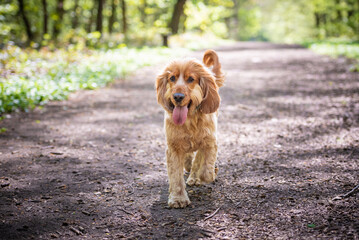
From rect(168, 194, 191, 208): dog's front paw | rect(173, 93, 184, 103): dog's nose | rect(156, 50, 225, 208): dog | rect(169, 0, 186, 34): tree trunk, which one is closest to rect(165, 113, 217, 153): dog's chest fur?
rect(156, 50, 225, 208): dog

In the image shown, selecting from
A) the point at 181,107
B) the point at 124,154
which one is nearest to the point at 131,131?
the point at 124,154

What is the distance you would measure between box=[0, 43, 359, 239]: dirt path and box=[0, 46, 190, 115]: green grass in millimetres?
739

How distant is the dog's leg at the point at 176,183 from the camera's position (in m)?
3.58

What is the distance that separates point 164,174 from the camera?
A: 456 centimetres

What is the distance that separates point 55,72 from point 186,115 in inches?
379

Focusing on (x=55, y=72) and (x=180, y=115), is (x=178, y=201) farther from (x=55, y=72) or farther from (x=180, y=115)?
(x=55, y=72)

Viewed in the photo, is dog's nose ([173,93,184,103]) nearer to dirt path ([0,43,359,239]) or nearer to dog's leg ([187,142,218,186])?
dog's leg ([187,142,218,186])

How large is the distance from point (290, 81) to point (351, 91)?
Result: 2.62m

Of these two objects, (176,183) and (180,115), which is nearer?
(180,115)

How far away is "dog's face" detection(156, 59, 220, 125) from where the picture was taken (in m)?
3.46

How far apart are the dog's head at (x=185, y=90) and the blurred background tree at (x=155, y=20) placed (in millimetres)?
15698

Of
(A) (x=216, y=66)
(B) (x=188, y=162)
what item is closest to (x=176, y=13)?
(A) (x=216, y=66)

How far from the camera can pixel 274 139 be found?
5902 mm

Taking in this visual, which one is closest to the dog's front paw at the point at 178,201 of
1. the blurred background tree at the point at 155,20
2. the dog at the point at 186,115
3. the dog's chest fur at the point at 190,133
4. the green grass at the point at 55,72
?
the dog at the point at 186,115
